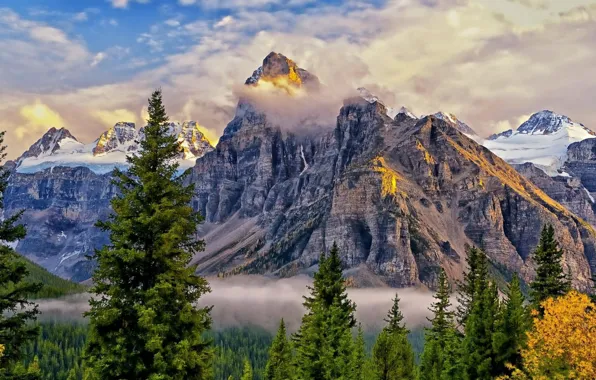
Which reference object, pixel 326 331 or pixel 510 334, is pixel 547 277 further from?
pixel 326 331

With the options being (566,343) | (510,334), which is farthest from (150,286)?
(510,334)

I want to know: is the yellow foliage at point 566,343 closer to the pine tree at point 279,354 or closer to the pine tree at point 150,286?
the pine tree at point 150,286

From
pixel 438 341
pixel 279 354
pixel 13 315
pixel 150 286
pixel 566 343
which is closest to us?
pixel 13 315

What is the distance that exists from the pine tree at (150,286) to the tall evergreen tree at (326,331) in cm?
1849

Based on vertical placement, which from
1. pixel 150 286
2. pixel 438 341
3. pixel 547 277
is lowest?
pixel 438 341

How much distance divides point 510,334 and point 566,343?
531 inches

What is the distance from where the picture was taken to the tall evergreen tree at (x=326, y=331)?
44406mm

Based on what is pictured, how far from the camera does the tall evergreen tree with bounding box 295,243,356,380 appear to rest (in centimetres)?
4441

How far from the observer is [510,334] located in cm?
4531

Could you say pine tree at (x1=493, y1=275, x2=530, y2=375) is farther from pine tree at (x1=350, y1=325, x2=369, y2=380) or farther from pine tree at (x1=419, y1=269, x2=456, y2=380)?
pine tree at (x1=419, y1=269, x2=456, y2=380)

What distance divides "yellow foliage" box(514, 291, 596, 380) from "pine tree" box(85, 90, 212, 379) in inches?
666

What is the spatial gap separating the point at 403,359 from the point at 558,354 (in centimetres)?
2748

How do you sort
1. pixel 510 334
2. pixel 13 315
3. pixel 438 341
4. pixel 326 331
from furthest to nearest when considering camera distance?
1. pixel 438 341
2. pixel 326 331
3. pixel 510 334
4. pixel 13 315

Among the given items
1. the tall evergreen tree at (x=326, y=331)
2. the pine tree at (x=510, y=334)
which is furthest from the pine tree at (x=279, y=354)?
the pine tree at (x=510, y=334)
